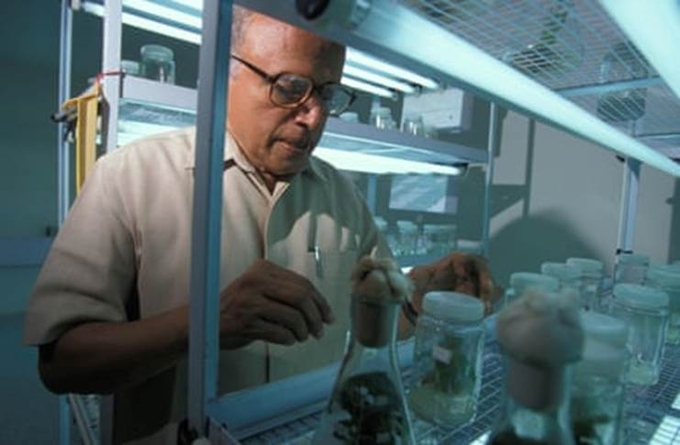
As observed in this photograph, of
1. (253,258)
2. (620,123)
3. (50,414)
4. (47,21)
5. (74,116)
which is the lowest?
(50,414)

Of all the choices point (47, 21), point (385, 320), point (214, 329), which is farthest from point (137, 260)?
point (47, 21)

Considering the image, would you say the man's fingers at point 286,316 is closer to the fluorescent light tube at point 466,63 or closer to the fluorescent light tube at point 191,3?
the fluorescent light tube at point 466,63

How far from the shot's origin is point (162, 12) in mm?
1247

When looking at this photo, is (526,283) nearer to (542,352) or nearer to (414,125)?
(542,352)

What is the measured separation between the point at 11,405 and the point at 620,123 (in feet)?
10.1

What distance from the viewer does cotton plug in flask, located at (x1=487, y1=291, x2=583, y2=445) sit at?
221 millimetres

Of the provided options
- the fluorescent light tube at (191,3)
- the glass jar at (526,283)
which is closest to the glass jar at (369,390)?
the glass jar at (526,283)

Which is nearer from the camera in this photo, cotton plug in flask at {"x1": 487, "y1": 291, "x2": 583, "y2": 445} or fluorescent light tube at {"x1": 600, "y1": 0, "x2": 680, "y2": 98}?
cotton plug in flask at {"x1": 487, "y1": 291, "x2": 583, "y2": 445}

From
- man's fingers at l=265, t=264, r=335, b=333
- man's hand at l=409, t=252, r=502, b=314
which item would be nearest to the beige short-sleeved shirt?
man's hand at l=409, t=252, r=502, b=314

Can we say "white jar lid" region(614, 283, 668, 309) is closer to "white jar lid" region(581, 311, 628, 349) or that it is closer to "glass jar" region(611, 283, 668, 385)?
"glass jar" region(611, 283, 668, 385)

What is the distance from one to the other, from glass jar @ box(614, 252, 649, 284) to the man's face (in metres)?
0.85

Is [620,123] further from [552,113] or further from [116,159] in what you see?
[116,159]

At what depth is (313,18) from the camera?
0.26 meters

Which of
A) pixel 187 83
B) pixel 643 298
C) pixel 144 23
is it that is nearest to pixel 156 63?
pixel 144 23
